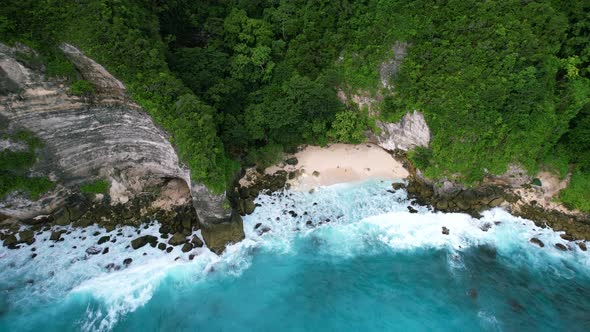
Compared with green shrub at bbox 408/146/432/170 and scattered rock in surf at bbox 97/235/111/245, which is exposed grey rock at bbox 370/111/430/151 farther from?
scattered rock in surf at bbox 97/235/111/245

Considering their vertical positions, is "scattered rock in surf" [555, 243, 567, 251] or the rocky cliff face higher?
the rocky cliff face

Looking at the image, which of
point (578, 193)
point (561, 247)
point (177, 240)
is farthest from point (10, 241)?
point (578, 193)

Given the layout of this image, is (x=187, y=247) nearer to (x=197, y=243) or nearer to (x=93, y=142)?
(x=197, y=243)

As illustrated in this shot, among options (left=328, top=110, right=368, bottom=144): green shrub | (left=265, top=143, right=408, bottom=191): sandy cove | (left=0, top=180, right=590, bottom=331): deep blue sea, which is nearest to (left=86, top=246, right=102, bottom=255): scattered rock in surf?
(left=0, top=180, right=590, bottom=331): deep blue sea

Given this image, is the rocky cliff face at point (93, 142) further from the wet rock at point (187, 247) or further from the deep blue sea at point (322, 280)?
the deep blue sea at point (322, 280)

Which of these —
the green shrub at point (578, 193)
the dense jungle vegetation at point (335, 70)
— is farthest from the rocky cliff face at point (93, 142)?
the green shrub at point (578, 193)

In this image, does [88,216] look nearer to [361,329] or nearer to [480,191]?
[361,329]
